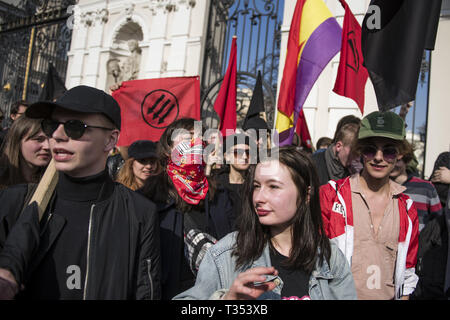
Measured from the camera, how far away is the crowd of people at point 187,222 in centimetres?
137

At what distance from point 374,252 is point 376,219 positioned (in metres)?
0.22

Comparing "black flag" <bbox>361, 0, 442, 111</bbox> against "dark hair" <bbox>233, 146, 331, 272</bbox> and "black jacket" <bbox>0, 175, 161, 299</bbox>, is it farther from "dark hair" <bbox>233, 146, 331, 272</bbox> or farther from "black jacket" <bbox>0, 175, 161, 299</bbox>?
"black jacket" <bbox>0, 175, 161, 299</bbox>

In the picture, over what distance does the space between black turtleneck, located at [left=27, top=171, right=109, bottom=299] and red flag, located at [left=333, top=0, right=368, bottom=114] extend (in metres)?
2.43

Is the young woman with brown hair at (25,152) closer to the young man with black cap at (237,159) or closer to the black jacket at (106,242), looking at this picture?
the black jacket at (106,242)

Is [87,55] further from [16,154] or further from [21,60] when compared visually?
[16,154]

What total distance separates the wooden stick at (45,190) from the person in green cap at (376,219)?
60.9 inches

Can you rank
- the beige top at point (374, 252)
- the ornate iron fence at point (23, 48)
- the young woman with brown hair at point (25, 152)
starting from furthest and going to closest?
the ornate iron fence at point (23, 48), the young woman with brown hair at point (25, 152), the beige top at point (374, 252)

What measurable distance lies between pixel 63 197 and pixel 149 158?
1551 mm

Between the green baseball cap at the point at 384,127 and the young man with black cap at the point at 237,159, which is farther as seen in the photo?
the young man with black cap at the point at 237,159

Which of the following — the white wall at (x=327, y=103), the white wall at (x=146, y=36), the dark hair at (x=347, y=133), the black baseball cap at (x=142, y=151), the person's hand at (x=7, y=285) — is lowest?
the person's hand at (x=7, y=285)

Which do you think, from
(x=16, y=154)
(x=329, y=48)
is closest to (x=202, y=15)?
(x=329, y=48)

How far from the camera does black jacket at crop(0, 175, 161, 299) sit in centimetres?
128

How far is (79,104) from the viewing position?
1470mm

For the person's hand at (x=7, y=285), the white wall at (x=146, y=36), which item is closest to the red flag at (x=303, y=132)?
the white wall at (x=146, y=36)
